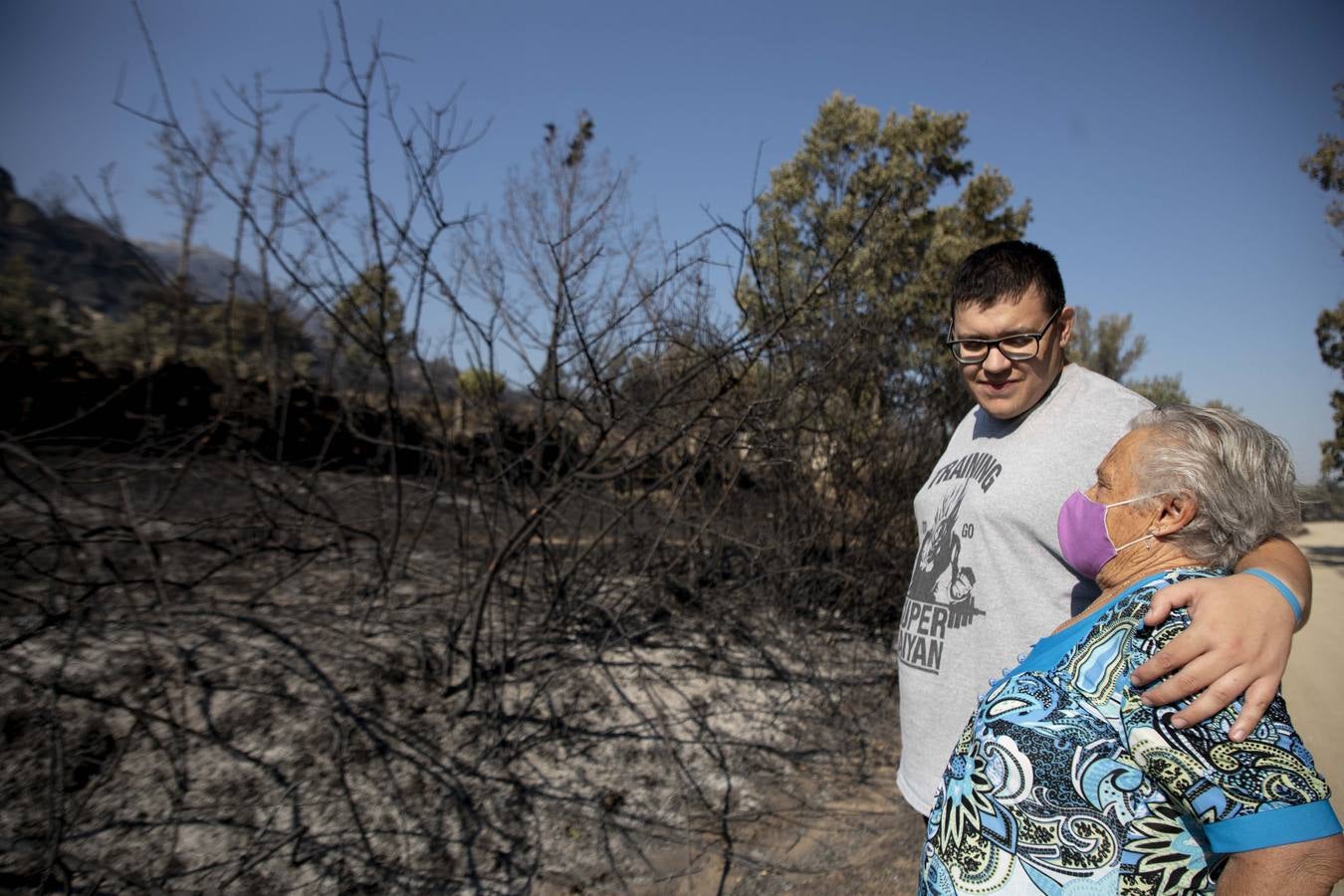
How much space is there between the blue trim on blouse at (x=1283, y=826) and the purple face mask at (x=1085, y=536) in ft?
1.28

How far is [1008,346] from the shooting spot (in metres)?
1.49

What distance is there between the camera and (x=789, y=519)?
525cm

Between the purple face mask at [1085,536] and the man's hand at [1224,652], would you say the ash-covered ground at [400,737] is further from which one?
the man's hand at [1224,652]

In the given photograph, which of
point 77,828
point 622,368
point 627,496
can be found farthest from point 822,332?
point 77,828

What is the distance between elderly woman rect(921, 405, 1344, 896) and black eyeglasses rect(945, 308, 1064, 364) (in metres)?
0.32

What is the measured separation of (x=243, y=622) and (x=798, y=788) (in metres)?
2.69

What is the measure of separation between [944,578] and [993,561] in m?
0.14

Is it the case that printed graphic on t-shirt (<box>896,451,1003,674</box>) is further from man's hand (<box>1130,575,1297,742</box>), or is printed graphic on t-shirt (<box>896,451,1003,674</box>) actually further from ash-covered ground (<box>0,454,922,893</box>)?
ash-covered ground (<box>0,454,922,893</box>)

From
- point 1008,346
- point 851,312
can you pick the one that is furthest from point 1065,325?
point 851,312

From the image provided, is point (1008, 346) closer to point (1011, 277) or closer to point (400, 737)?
point (1011, 277)

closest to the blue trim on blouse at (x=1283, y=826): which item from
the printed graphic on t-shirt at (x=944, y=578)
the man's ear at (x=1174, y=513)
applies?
the man's ear at (x=1174, y=513)

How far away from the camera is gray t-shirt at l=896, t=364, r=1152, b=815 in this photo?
1.38m

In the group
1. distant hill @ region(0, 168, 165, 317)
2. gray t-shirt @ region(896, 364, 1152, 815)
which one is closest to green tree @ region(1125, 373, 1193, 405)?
gray t-shirt @ region(896, 364, 1152, 815)

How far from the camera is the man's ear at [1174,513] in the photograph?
1.07 metres
